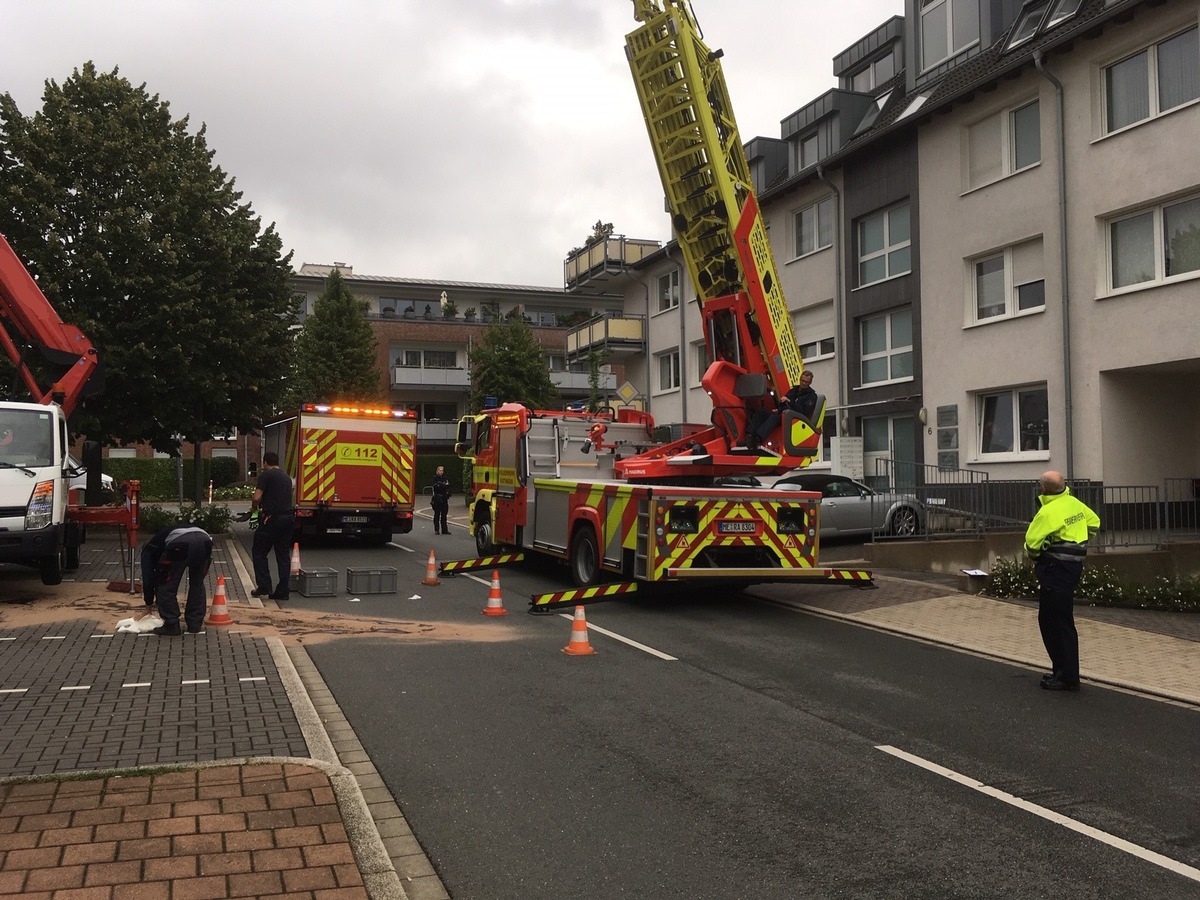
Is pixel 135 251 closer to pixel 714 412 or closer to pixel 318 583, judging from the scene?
pixel 318 583

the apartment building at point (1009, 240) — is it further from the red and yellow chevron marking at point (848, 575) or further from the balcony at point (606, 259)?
the balcony at point (606, 259)

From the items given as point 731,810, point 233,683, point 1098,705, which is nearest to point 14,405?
point 233,683

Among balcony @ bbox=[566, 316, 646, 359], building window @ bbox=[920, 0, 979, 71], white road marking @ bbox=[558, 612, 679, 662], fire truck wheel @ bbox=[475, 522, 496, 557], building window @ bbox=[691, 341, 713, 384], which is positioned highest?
building window @ bbox=[920, 0, 979, 71]

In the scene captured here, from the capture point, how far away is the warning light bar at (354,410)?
20078 mm

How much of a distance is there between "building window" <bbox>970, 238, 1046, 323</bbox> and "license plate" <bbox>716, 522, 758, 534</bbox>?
9740 mm

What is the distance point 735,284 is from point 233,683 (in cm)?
782

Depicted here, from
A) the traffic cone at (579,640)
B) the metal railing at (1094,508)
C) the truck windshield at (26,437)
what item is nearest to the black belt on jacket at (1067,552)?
the traffic cone at (579,640)

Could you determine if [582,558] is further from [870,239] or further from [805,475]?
[870,239]

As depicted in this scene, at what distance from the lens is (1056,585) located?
8133 mm

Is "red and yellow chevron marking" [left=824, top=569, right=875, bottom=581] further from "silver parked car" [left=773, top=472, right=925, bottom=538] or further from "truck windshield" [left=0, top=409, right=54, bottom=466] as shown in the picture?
"truck windshield" [left=0, top=409, right=54, bottom=466]

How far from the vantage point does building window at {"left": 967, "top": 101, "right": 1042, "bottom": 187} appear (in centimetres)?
1916

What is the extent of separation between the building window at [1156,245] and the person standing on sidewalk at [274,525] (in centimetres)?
1368

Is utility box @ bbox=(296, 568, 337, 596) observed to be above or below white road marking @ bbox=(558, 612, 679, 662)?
above

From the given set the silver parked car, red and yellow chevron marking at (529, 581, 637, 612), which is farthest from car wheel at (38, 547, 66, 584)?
the silver parked car
